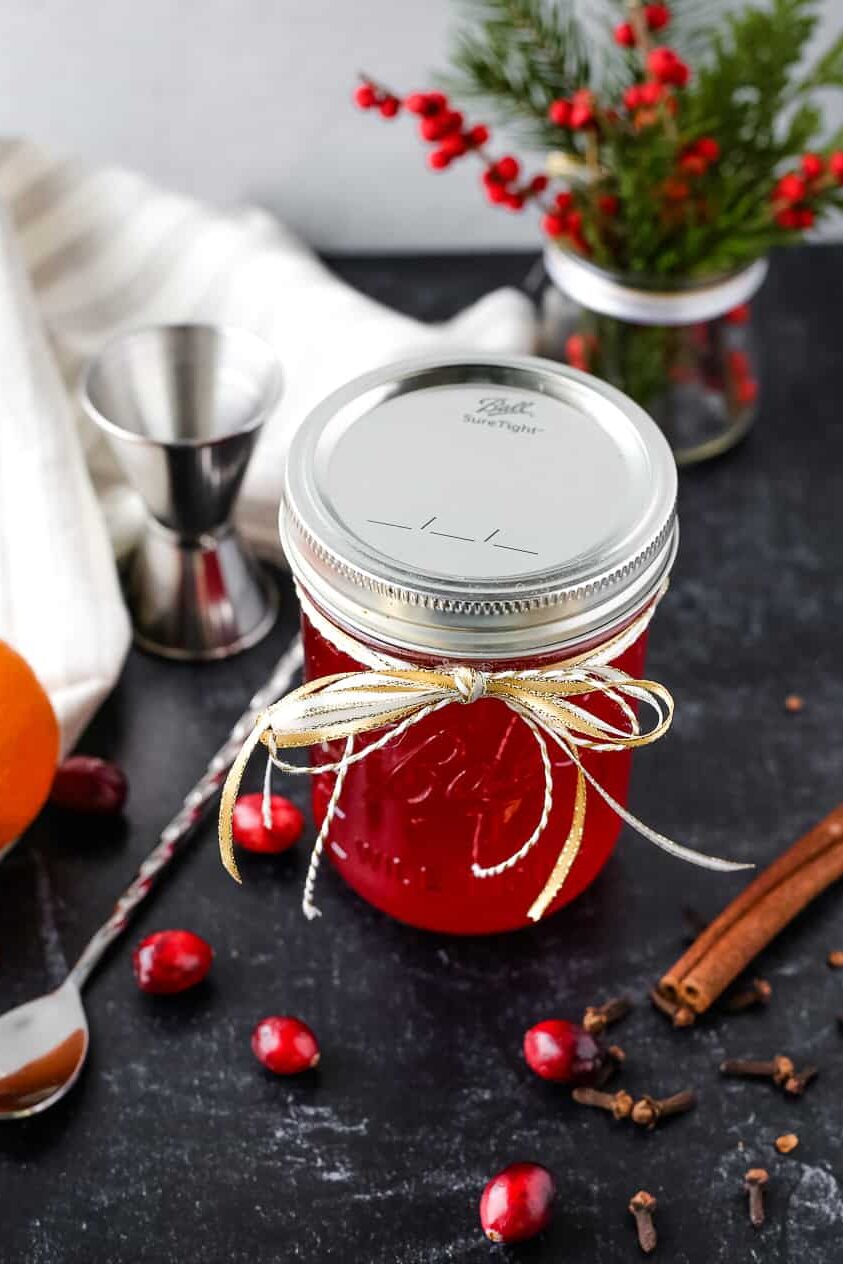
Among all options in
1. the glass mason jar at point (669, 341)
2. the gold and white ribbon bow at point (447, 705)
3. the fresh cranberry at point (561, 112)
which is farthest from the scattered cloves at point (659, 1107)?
the fresh cranberry at point (561, 112)

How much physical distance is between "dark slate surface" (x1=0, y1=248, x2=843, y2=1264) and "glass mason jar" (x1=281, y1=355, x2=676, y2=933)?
0.06 m

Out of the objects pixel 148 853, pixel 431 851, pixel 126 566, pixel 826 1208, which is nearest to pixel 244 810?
pixel 148 853

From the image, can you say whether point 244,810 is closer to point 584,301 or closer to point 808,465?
point 584,301

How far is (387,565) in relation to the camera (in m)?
0.74

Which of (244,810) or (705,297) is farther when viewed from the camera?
(705,297)

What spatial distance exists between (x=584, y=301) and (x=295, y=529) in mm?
470

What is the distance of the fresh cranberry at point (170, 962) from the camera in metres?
0.89

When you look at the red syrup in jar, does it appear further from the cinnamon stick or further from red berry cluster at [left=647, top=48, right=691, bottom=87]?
red berry cluster at [left=647, top=48, right=691, bottom=87]

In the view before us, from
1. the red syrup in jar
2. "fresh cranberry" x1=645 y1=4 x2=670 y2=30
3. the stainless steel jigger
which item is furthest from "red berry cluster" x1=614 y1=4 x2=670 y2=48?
the red syrup in jar

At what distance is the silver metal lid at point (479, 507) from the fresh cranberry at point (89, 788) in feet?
0.87

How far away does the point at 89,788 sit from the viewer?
3.21 ft

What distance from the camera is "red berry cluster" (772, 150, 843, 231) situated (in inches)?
42.1

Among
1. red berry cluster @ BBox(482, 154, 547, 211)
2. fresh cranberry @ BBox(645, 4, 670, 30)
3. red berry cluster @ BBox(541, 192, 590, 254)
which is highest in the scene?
fresh cranberry @ BBox(645, 4, 670, 30)

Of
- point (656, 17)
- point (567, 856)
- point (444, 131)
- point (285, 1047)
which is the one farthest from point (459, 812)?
point (656, 17)
